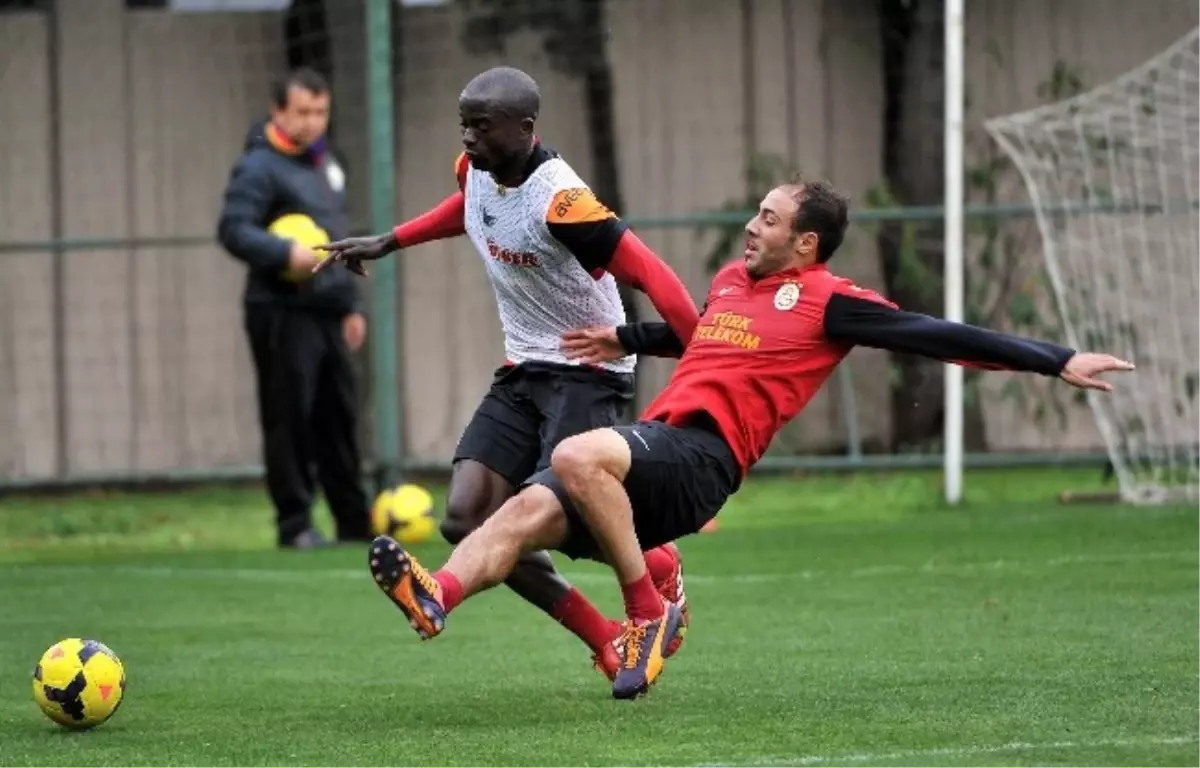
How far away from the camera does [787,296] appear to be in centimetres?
787

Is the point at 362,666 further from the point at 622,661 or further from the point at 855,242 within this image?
the point at 855,242

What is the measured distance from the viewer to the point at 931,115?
58.8ft

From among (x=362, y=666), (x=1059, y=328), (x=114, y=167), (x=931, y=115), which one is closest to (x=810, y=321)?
(x=362, y=666)

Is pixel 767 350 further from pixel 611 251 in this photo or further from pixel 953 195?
pixel 953 195

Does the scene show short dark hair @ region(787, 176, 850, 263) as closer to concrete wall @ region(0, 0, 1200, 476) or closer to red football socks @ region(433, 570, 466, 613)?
red football socks @ region(433, 570, 466, 613)

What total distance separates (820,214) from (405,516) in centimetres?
672

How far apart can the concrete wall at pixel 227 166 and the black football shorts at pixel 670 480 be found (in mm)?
10174

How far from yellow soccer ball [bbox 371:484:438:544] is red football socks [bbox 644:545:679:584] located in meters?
5.74

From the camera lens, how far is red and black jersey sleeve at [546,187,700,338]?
318 inches

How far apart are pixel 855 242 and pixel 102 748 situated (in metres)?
11.3

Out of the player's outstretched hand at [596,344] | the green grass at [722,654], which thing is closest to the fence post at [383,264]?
the green grass at [722,654]

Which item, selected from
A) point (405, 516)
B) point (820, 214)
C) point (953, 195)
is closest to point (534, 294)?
point (820, 214)

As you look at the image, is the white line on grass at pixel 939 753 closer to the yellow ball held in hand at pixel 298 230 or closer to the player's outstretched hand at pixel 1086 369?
the player's outstretched hand at pixel 1086 369

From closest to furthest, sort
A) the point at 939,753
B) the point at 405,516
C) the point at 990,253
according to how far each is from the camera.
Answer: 1. the point at 939,753
2. the point at 405,516
3. the point at 990,253
